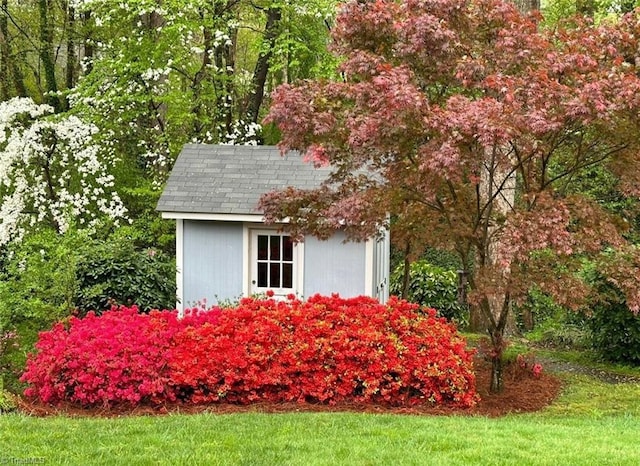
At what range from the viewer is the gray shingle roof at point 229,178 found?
454 inches

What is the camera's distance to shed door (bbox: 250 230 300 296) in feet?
38.7

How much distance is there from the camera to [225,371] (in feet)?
24.0

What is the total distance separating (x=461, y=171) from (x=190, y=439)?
339cm

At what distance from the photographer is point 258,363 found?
24.5ft

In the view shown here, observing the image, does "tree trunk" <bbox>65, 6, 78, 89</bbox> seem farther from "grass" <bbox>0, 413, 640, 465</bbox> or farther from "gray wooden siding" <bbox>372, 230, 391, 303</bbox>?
"grass" <bbox>0, 413, 640, 465</bbox>

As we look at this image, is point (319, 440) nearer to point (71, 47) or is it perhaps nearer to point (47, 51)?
point (47, 51)

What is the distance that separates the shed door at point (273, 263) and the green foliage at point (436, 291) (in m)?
3.21

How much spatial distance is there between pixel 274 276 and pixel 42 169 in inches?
201

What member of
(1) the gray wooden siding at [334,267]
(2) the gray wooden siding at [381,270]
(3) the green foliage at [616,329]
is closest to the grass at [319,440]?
(3) the green foliage at [616,329]

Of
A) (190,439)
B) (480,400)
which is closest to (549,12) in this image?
(480,400)

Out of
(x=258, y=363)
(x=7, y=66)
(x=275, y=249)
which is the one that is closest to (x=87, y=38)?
(x=7, y=66)

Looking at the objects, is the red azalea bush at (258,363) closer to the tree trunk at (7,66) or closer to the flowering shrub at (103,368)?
the flowering shrub at (103,368)

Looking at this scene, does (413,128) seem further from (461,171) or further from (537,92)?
(537,92)

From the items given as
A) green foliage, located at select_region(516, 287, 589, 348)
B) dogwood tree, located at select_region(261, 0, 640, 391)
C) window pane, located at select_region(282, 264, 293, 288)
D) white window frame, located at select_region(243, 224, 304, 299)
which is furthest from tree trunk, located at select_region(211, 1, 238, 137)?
dogwood tree, located at select_region(261, 0, 640, 391)
